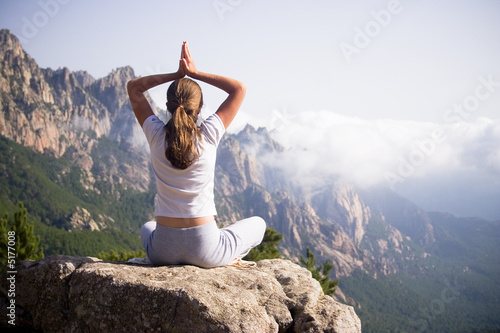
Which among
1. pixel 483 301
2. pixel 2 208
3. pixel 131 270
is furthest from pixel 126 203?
pixel 483 301

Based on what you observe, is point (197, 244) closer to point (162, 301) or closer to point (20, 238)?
point (162, 301)

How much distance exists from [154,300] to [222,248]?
1.36m

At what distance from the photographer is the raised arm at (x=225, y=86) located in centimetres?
512

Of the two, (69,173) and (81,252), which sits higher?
(69,173)

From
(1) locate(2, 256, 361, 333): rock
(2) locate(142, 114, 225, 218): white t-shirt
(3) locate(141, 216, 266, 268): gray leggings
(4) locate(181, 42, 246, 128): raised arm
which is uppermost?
(4) locate(181, 42, 246, 128): raised arm

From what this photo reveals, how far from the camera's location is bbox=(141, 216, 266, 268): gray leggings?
493 cm

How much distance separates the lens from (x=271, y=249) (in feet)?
68.4

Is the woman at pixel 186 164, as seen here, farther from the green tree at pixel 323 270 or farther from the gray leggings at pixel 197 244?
the green tree at pixel 323 270

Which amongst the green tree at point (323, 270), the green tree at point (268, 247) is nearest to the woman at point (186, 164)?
the green tree at point (268, 247)

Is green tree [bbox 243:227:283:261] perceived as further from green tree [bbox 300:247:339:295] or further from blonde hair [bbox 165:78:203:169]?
blonde hair [bbox 165:78:203:169]

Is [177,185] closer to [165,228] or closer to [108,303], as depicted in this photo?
[165,228]

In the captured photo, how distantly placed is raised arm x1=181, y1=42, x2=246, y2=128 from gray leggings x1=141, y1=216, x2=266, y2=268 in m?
1.77

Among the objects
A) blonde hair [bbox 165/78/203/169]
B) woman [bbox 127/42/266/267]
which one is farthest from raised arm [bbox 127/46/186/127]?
blonde hair [bbox 165/78/203/169]

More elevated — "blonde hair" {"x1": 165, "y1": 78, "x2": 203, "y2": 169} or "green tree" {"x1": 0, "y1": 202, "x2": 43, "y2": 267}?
"blonde hair" {"x1": 165, "y1": 78, "x2": 203, "y2": 169}
